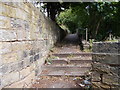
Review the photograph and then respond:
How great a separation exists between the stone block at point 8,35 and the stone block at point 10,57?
264mm

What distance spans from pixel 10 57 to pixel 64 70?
2.21 metres

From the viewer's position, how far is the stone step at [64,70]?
4137 millimetres

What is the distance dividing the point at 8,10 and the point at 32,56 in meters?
1.38

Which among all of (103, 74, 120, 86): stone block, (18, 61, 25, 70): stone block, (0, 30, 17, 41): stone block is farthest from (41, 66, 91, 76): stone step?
(0, 30, 17, 41): stone block

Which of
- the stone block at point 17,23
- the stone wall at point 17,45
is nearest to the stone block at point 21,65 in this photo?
the stone wall at point 17,45

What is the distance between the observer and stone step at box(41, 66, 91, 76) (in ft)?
13.6

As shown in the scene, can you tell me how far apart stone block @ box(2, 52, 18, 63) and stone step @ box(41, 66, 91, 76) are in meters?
1.63

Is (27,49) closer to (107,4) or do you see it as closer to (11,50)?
(11,50)

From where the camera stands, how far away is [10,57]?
254 centimetres

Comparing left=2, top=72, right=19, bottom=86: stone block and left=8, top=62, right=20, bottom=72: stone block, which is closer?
left=2, top=72, right=19, bottom=86: stone block

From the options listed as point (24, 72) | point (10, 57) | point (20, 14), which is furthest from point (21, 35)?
point (24, 72)

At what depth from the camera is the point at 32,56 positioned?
356 centimetres

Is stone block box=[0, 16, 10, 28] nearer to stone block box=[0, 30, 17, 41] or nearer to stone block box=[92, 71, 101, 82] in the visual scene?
stone block box=[0, 30, 17, 41]

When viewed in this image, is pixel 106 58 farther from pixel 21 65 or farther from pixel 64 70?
pixel 64 70
